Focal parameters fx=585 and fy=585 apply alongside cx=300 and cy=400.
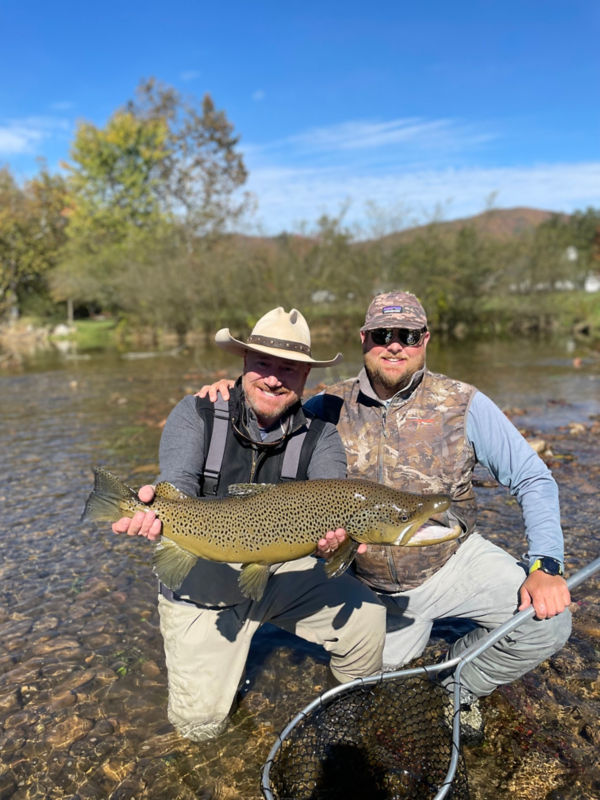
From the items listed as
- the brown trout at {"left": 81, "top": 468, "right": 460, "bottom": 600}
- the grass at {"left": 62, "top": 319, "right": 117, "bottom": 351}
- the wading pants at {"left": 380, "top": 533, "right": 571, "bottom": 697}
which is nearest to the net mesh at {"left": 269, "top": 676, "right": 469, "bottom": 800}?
the wading pants at {"left": 380, "top": 533, "right": 571, "bottom": 697}

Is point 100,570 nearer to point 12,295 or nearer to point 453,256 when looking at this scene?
point 453,256

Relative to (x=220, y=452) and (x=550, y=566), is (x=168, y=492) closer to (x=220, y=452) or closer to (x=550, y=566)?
(x=220, y=452)

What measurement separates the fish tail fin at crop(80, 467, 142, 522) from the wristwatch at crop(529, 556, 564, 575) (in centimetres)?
251

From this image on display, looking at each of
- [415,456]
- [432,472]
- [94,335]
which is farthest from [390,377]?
[94,335]

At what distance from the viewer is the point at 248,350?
4105 millimetres

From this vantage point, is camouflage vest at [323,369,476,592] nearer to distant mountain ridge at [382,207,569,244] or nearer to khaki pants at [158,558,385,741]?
khaki pants at [158,558,385,741]

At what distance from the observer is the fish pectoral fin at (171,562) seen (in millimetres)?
3514

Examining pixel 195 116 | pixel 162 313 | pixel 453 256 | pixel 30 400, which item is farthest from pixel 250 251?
pixel 195 116

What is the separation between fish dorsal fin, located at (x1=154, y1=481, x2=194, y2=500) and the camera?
3541 millimetres

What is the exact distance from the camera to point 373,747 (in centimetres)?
351

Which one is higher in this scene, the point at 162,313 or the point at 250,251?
the point at 250,251

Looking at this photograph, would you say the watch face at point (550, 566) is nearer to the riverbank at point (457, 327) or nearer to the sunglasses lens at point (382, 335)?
the sunglasses lens at point (382, 335)

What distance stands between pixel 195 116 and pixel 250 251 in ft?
96.3

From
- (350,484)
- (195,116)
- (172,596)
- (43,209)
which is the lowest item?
(172,596)
